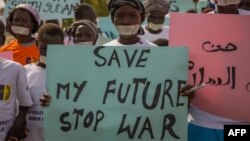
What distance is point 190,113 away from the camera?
498 centimetres

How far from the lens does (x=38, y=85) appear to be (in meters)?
5.50

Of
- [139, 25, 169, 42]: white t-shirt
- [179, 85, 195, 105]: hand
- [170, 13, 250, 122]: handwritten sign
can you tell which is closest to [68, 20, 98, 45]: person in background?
[170, 13, 250, 122]: handwritten sign

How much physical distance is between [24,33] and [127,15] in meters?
1.53

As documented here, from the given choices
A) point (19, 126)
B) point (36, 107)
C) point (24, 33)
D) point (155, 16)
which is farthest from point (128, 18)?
point (155, 16)

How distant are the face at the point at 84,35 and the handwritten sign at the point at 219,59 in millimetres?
1420

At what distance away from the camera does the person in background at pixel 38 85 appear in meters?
5.48

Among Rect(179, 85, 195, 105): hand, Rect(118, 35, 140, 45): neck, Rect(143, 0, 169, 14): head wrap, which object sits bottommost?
Rect(143, 0, 169, 14): head wrap

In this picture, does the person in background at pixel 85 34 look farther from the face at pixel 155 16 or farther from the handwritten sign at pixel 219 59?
the face at pixel 155 16

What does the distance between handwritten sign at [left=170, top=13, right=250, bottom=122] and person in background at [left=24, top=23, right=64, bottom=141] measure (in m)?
1.16

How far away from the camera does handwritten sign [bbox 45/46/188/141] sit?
4.74 meters

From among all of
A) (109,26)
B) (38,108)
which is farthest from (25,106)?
(109,26)

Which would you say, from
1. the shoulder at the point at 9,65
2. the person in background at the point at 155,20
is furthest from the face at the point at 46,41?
the person in background at the point at 155,20

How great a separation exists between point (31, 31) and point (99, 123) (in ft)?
6.35

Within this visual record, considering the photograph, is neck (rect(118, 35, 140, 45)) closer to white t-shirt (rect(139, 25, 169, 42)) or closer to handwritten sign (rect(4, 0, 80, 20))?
white t-shirt (rect(139, 25, 169, 42))
